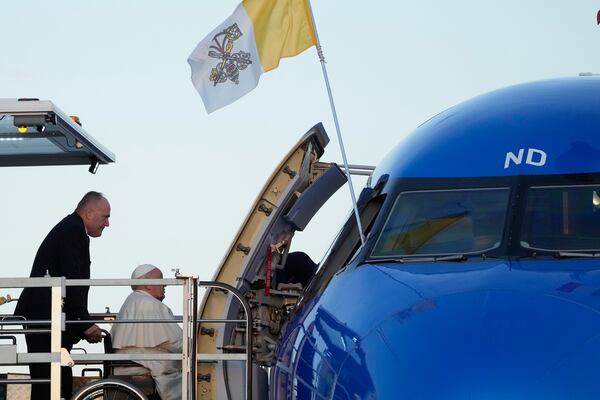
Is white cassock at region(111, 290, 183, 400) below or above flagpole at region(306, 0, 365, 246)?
below

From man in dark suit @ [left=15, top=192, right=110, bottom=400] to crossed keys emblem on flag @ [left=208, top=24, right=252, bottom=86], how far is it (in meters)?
2.44

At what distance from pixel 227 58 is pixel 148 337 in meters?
2.86

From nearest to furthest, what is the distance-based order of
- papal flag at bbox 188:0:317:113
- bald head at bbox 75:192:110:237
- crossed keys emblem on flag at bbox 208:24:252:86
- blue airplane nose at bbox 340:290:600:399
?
blue airplane nose at bbox 340:290:600:399, papal flag at bbox 188:0:317:113, crossed keys emblem on flag at bbox 208:24:252:86, bald head at bbox 75:192:110:237

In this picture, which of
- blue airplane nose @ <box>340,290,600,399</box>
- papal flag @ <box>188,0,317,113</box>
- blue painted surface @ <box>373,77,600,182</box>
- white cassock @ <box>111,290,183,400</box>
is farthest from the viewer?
white cassock @ <box>111,290,183,400</box>

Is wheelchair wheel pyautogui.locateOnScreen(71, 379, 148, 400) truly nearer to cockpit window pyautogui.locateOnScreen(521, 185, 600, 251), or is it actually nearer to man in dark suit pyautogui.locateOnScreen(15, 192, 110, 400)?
man in dark suit pyautogui.locateOnScreen(15, 192, 110, 400)

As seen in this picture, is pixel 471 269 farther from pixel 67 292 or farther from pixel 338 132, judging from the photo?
pixel 67 292

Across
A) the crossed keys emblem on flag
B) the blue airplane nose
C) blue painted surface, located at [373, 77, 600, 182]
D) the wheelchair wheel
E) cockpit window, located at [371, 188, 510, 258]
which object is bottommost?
the wheelchair wheel

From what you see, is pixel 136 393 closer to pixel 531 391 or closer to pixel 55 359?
pixel 55 359

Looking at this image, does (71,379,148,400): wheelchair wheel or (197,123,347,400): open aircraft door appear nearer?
(197,123,347,400): open aircraft door

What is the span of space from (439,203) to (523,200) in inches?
17.9

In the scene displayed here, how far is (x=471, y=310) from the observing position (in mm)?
4867

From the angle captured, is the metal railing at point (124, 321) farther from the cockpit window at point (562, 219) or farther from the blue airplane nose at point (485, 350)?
the blue airplane nose at point (485, 350)

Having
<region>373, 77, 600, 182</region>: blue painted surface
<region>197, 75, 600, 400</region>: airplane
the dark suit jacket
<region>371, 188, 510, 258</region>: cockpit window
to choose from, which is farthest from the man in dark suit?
<region>371, 188, 510, 258</region>: cockpit window

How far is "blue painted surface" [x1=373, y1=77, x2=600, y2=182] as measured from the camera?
20.1ft
